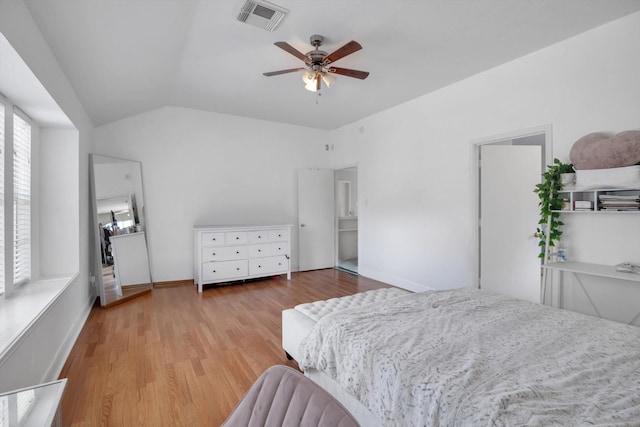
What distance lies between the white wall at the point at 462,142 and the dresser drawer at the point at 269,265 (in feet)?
4.71

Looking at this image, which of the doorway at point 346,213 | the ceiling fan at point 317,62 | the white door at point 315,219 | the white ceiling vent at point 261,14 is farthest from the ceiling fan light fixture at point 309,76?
the doorway at point 346,213

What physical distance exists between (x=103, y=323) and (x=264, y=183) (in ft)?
10.8

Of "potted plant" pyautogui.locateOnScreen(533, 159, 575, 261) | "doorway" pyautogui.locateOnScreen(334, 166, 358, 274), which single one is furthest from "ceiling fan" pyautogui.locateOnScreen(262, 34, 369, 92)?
"doorway" pyautogui.locateOnScreen(334, 166, 358, 274)

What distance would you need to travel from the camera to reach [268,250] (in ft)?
16.8

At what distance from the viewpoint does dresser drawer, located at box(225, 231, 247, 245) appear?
15.6 ft

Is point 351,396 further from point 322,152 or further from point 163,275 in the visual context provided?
point 322,152

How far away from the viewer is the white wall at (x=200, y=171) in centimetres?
474

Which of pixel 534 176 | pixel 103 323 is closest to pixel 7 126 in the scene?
pixel 103 323

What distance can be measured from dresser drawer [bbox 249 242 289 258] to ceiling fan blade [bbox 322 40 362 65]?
10.4 ft

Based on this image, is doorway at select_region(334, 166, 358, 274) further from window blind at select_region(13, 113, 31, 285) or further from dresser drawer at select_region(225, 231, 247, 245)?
window blind at select_region(13, 113, 31, 285)

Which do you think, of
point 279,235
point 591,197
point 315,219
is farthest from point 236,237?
point 591,197

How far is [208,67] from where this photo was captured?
→ 11.2 feet

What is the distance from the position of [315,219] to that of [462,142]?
3.15 metres

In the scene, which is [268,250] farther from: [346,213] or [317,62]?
[317,62]
